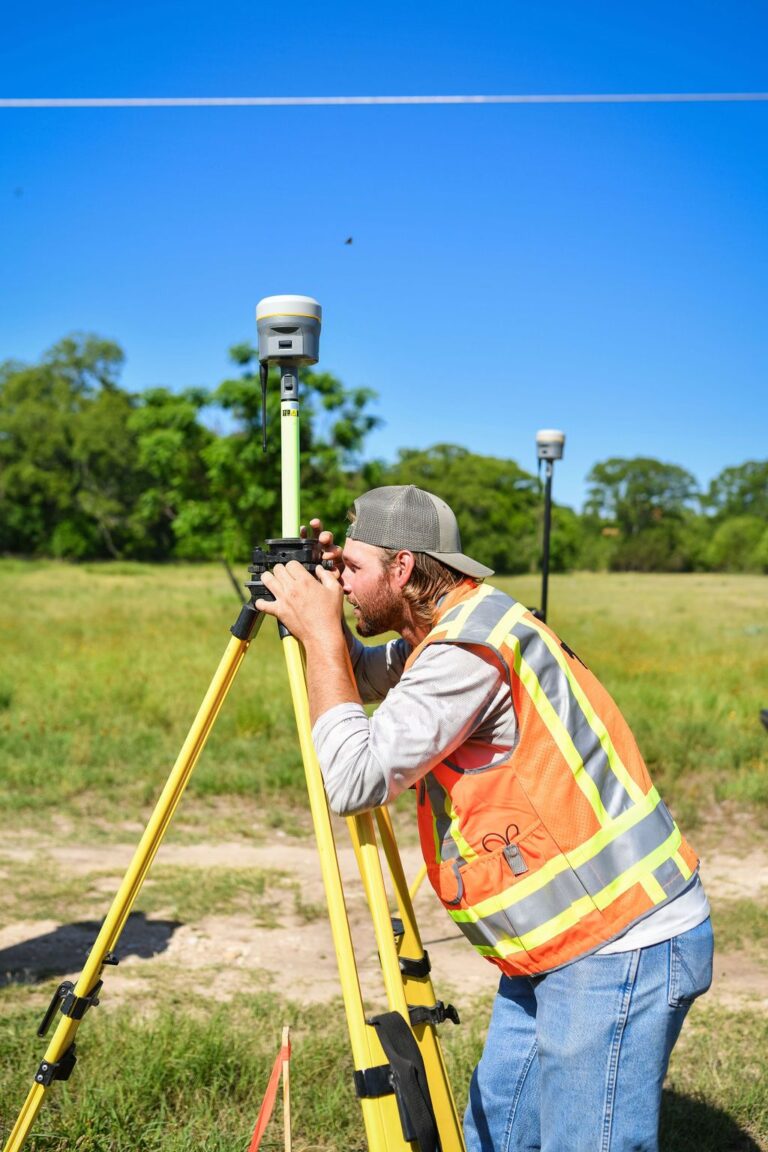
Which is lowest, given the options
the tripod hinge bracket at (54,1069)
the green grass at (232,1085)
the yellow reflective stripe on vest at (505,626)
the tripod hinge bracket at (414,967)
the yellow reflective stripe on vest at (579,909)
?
the green grass at (232,1085)

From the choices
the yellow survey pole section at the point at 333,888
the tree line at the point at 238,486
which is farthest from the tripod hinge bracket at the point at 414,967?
the tree line at the point at 238,486

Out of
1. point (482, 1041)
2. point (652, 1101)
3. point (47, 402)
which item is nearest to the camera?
point (652, 1101)

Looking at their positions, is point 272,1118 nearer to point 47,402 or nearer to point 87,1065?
point 87,1065

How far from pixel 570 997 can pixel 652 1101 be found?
24cm

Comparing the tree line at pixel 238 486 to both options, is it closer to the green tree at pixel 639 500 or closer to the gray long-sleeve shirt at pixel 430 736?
the green tree at pixel 639 500

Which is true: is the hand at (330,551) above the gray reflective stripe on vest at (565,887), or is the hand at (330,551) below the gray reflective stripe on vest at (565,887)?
above

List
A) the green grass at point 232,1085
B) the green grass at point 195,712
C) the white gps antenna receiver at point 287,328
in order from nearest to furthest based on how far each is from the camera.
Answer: the white gps antenna receiver at point 287,328, the green grass at point 232,1085, the green grass at point 195,712

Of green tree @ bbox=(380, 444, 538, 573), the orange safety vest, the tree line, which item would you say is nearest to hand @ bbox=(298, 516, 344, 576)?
the orange safety vest

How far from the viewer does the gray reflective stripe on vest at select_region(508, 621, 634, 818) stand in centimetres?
184

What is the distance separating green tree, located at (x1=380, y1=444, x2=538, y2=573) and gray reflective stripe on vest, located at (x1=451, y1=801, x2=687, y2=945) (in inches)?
2246

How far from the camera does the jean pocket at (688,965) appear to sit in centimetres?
183

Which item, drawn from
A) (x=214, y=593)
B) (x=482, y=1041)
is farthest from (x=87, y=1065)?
(x=214, y=593)

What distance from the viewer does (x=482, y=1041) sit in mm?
3605

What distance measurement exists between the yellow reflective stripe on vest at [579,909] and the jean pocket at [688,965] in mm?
103
